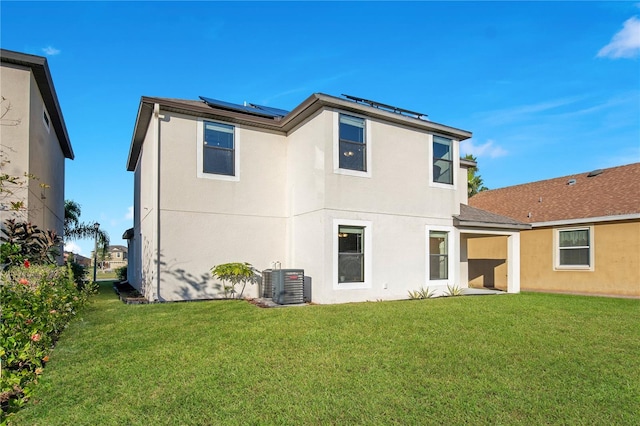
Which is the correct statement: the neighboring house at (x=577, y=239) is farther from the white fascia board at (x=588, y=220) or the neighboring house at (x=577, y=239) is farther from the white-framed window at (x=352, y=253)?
the white-framed window at (x=352, y=253)

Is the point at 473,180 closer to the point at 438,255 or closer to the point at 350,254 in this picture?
the point at 438,255

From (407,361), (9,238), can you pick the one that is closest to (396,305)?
(407,361)

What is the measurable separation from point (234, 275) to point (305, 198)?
3.34 metres

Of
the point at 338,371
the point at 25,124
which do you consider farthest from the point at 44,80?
the point at 338,371

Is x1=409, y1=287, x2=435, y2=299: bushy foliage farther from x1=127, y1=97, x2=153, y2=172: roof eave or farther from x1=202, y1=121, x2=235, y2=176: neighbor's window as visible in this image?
x1=127, y1=97, x2=153, y2=172: roof eave

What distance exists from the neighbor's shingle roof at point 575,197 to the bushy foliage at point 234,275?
12.4 metres

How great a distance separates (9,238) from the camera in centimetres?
779

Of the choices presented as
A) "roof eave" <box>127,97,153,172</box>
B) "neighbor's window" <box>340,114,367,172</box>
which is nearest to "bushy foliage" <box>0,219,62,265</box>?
"roof eave" <box>127,97,153,172</box>

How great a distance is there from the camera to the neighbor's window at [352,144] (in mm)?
10953

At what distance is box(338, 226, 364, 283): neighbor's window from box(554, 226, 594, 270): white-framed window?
9.51 metres

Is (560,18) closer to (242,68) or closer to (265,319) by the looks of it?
(242,68)

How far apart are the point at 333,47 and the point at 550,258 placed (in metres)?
12.4

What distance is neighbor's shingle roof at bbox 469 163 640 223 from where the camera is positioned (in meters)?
14.0

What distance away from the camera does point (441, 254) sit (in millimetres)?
12828
